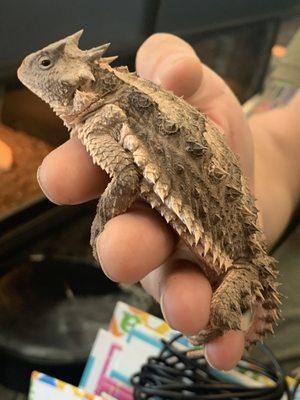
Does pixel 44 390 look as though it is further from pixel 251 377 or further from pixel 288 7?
pixel 288 7

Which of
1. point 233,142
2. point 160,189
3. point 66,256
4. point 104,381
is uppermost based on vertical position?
point 160,189

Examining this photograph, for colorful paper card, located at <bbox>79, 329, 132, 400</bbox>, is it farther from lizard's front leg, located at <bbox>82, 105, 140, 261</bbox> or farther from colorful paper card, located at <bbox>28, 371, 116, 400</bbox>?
lizard's front leg, located at <bbox>82, 105, 140, 261</bbox>

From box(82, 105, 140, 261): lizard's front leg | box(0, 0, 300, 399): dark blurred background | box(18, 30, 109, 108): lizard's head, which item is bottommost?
box(0, 0, 300, 399): dark blurred background

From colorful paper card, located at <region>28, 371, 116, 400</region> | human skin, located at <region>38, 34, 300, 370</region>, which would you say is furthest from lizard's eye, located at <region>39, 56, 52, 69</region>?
colorful paper card, located at <region>28, 371, 116, 400</region>

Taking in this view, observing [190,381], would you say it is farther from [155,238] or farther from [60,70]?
[60,70]

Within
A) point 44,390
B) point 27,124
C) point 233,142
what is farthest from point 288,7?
point 44,390

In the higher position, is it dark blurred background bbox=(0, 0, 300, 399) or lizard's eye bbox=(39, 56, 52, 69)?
lizard's eye bbox=(39, 56, 52, 69)
